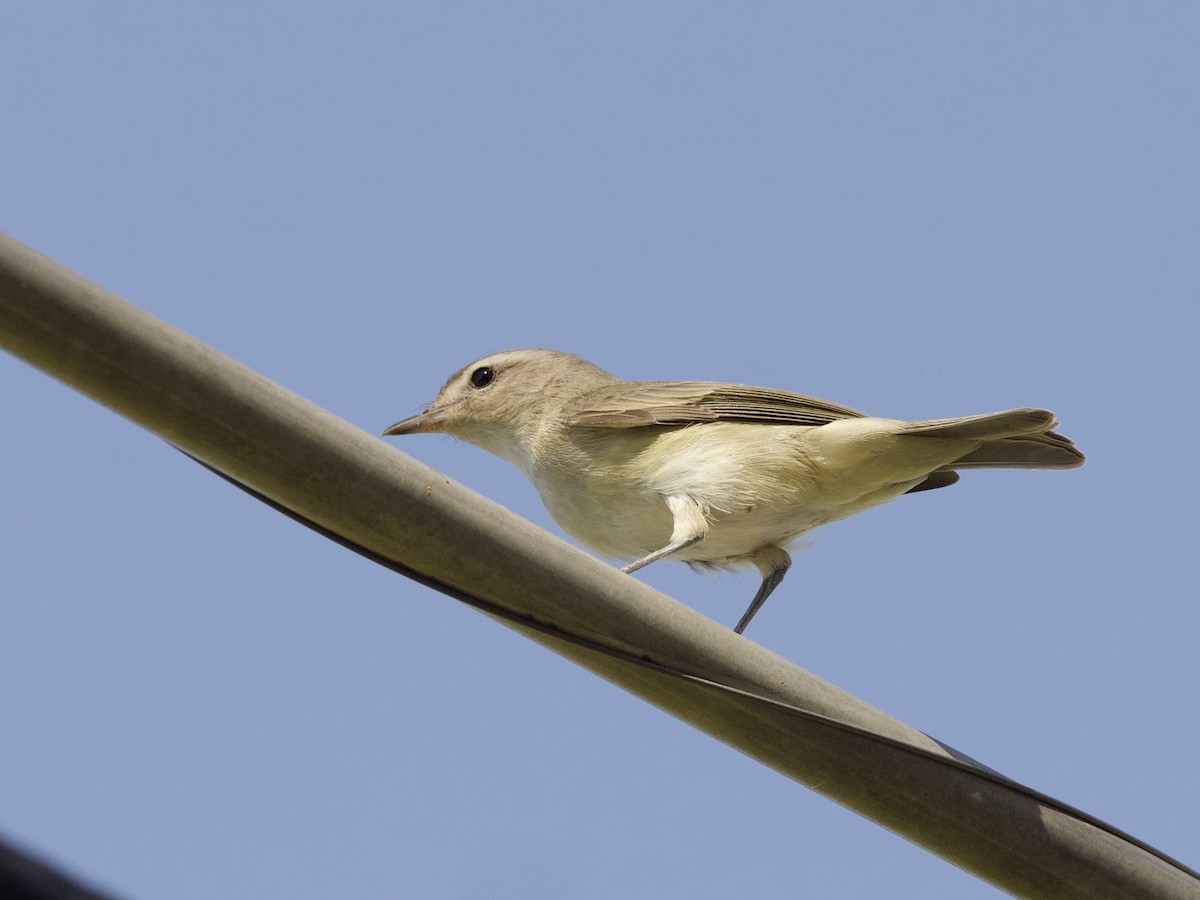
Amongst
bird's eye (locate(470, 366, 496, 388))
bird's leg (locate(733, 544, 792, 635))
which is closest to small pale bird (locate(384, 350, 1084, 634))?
bird's leg (locate(733, 544, 792, 635))

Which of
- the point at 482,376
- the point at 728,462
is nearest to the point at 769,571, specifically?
the point at 728,462

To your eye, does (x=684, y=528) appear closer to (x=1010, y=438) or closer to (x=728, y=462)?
(x=728, y=462)

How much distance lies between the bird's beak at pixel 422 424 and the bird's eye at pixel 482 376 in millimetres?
250

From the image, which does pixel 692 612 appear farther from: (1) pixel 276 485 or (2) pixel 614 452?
(2) pixel 614 452

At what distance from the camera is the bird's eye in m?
7.08

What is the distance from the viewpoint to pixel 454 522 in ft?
9.64

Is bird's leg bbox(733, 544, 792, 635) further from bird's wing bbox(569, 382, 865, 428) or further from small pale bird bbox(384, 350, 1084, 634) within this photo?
bird's wing bbox(569, 382, 865, 428)

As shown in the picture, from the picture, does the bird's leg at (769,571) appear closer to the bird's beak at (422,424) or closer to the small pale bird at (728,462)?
the small pale bird at (728,462)

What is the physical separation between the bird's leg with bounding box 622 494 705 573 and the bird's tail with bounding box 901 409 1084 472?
3.13 feet

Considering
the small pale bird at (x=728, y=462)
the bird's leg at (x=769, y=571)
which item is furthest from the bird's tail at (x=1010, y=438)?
the bird's leg at (x=769, y=571)

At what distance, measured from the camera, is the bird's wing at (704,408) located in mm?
5887

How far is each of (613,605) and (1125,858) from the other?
5.13 feet

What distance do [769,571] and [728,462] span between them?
72 centimetres

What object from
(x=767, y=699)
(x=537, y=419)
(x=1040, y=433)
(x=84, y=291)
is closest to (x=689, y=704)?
(x=767, y=699)
